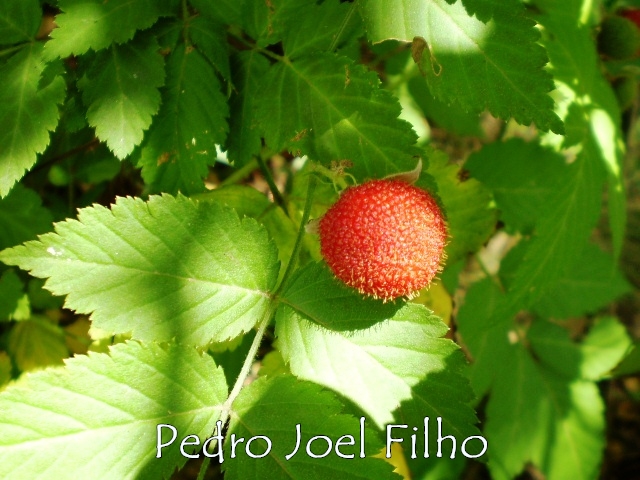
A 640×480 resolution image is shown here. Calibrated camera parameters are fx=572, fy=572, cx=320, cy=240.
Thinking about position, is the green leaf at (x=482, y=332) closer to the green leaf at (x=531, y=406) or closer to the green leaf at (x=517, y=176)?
the green leaf at (x=531, y=406)

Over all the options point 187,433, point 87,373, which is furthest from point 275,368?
point 87,373

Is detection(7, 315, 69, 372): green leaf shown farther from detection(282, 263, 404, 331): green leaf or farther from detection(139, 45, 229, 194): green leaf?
detection(282, 263, 404, 331): green leaf

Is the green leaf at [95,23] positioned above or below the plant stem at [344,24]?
above

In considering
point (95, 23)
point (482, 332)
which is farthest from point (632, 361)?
point (95, 23)

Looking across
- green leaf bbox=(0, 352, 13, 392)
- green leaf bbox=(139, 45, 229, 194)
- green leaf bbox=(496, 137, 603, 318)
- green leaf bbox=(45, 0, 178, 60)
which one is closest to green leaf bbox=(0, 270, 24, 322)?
green leaf bbox=(0, 352, 13, 392)

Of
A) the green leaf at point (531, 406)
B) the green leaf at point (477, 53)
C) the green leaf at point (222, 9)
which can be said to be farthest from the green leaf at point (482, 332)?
the green leaf at point (222, 9)

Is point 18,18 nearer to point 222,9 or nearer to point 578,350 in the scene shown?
Result: point 222,9
